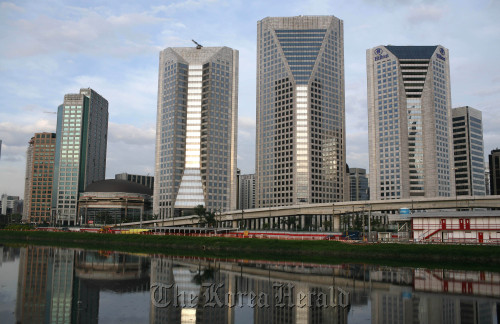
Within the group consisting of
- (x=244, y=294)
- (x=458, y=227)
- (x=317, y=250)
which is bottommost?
(x=244, y=294)

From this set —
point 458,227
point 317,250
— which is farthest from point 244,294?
point 458,227

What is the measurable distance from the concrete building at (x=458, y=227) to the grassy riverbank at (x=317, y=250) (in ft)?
29.9

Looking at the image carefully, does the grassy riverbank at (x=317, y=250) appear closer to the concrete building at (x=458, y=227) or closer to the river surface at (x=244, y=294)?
the concrete building at (x=458, y=227)

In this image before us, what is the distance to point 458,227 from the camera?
314 feet

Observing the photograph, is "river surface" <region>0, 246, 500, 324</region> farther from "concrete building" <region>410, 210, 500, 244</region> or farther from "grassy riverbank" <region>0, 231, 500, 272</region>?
"concrete building" <region>410, 210, 500, 244</region>

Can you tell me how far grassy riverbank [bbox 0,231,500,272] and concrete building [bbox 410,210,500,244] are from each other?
910 cm

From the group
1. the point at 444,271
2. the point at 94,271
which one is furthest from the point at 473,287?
the point at 94,271

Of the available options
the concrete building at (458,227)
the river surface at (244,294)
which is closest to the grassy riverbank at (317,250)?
the concrete building at (458,227)

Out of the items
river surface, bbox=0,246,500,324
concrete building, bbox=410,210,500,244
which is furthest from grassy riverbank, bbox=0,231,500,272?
river surface, bbox=0,246,500,324

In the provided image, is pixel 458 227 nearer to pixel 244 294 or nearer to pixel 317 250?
pixel 317 250

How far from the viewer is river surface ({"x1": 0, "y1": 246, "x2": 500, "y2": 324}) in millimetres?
41062

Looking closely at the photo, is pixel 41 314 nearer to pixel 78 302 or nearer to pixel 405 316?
pixel 78 302

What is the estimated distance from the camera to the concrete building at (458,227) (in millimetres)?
92750

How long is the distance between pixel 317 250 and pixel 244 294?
161 ft
